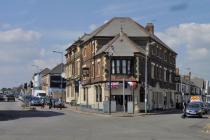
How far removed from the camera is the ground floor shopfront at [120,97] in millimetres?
71562

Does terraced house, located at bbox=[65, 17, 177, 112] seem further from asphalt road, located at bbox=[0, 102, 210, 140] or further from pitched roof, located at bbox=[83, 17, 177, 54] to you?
asphalt road, located at bbox=[0, 102, 210, 140]

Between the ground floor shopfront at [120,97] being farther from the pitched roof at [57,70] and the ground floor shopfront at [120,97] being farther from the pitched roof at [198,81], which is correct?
the pitched roof at [198,81]

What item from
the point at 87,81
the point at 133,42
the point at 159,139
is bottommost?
the point at 159,139

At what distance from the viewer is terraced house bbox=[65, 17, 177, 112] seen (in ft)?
237

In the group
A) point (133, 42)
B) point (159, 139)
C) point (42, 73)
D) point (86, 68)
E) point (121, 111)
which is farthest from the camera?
point (42, 73)

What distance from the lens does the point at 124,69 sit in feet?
238

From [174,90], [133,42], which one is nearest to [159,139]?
[133,42]

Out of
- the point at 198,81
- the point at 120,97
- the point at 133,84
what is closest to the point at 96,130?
the point at 133,84

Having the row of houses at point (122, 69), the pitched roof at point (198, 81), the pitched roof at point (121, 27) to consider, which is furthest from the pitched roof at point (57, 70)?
the pitched roof at point (121, 27)

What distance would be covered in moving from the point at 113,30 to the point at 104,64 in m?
8.69

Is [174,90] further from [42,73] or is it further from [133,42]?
[42,73]

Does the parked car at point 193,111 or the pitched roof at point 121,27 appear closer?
the parked car at point 193,111

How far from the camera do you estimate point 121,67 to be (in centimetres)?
7244

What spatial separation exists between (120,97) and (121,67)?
162 inches
